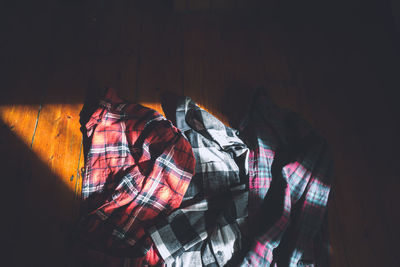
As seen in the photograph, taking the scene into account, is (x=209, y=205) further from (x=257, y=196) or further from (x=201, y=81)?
(x=201, y=81)

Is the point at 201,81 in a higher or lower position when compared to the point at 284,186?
higher

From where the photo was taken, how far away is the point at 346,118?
3.98ft

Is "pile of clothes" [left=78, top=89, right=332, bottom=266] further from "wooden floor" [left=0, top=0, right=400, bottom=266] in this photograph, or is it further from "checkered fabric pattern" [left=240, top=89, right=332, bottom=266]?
"wooden floor" [left=0, top=0, right=400, bottom=266]

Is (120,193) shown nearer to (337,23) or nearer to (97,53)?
(97,53)

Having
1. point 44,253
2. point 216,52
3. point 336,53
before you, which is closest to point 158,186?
point 44,253

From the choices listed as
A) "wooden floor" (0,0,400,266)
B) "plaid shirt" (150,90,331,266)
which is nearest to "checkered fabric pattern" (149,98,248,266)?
"plaid shirt" (150,90,331,266)

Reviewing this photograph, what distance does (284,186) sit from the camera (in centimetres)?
85

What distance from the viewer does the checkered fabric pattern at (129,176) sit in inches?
31.0

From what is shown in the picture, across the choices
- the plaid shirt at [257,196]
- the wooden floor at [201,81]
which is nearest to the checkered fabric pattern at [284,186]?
the plaid shirt at [257,196]

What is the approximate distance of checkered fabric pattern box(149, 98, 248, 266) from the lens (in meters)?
0.76

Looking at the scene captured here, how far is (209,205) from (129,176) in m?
0.30

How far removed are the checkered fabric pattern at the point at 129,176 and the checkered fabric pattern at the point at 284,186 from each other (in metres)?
0.28

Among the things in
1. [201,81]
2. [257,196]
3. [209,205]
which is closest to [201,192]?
[209,205]

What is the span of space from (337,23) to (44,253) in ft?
6.22
